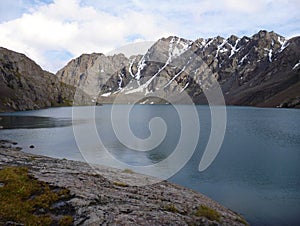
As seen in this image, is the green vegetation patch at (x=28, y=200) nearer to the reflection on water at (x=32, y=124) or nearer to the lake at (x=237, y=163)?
the lake at (x=237, y=163)

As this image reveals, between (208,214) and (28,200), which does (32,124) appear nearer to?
(28,200)

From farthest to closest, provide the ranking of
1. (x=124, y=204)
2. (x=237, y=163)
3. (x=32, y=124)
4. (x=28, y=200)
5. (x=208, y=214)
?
(x=32, y=124) → (x=237, y=163) → (x=208, y=214) → (x=124, y=204) → (x=28, y=200)

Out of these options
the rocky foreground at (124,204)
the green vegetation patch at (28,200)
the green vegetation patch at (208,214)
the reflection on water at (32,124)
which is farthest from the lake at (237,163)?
the reflection on water at (32,124)

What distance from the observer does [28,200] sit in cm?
2230

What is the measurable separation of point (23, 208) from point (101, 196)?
6991mm

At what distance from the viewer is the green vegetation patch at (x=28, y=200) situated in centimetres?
1947

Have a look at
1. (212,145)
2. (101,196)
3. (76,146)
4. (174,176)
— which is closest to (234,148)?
(212,145)

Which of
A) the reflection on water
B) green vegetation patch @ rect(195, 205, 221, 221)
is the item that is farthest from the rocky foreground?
the reflection on water

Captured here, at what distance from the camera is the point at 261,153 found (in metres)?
67.1

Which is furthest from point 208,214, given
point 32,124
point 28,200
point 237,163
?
point 32,124

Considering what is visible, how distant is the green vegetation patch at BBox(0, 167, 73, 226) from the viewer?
19469mm

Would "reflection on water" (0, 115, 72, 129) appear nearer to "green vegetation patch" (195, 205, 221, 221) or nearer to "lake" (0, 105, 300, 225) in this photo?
"lake" (0, 105, 300, 225)

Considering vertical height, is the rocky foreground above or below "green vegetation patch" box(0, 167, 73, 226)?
below

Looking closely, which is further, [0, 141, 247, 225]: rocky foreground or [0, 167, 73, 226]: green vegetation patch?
[0, 141, 247, 225]: rocky foreground
